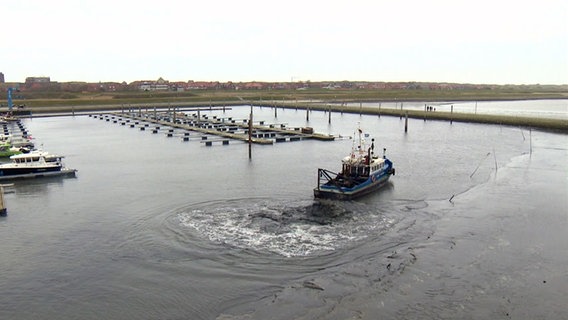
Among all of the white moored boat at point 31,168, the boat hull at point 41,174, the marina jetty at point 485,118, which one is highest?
the marina jetty at point 485,118

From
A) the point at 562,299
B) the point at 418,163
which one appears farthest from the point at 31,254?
the point at 418,163

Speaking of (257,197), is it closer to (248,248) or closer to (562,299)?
(248,248)

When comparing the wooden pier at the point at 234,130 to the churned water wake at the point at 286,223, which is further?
the wooden pier at the point at 234,130

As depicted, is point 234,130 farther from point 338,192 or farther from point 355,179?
point 338,192

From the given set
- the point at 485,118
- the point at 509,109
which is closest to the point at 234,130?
the point at 485,118

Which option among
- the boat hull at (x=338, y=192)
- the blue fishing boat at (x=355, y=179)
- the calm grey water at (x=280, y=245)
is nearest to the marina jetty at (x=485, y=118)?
the calm grey water at (x=280, y=245)

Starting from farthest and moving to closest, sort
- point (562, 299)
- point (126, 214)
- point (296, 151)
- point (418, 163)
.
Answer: point (296, 151) < point (418, 163) < point (126, 214) < point (562, 299)

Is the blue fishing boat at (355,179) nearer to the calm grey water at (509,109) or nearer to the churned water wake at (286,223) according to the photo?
the churned water wake at (286,223)
